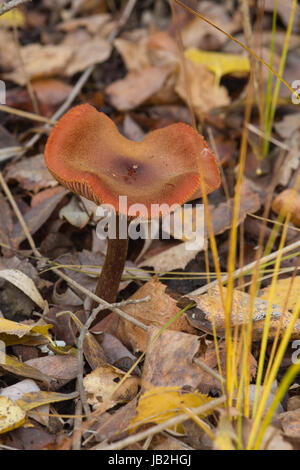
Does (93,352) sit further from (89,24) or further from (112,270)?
(89,24)

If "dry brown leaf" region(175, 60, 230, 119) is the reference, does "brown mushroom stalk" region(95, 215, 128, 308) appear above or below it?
below

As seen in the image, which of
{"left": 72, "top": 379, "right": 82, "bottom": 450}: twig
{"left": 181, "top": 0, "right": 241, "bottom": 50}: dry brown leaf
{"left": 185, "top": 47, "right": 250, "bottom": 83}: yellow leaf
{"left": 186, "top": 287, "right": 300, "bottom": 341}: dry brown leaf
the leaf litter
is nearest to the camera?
{"left": 72, "top": 379, "right": 82, "bottom": 450}: twig

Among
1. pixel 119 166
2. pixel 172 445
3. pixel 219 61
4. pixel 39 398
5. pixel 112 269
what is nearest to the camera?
pixel 172 445

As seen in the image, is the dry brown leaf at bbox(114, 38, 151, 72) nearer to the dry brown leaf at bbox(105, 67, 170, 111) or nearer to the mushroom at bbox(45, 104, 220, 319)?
the dry brown leaf at bbox(105, 67, 170, 111)

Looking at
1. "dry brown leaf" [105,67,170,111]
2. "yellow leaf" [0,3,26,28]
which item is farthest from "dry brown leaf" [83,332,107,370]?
"yellow leaf" [0,3,26,28]

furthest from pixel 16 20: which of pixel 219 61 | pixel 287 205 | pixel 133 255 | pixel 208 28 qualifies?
pixel 287 205

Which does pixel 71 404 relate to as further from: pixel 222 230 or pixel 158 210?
pixel 222 230

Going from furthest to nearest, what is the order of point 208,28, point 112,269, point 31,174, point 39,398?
point 208,28 → point 31,174 → point 112,269 → point 39,398
